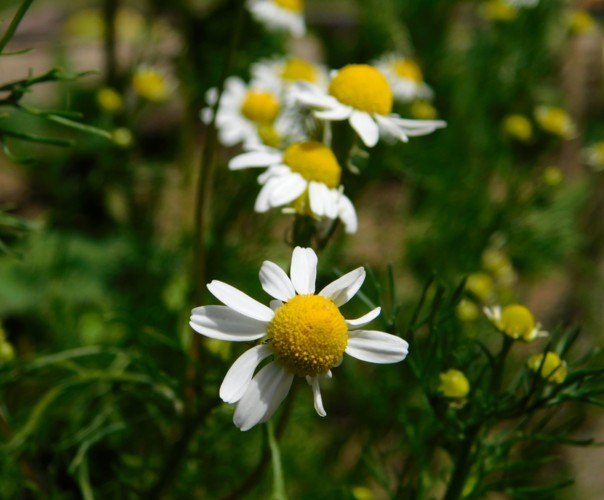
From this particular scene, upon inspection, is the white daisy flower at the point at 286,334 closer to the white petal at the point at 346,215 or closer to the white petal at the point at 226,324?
the white petal at the point at 226,324

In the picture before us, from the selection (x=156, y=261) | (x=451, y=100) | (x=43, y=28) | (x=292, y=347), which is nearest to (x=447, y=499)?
(x=292, y=347)

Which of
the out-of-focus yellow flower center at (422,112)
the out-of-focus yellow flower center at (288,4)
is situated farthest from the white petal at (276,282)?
the out-of-focus yellow flower center at (288,4)

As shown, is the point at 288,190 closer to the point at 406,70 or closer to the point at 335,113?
the point at 335,113

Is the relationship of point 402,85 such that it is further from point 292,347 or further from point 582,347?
point 292,347

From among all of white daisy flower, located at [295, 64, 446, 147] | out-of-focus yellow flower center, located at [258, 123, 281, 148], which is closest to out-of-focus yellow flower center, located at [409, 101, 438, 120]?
out-of-focus yellow flower center, located at [258, 123, 281, 148]

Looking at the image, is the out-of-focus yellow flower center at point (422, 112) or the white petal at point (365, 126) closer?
the white petal at point (365, 126)

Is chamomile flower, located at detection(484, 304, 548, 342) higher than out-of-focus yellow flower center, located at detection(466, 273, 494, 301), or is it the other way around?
chamomile flower, located at detection(484, 304, 548, 342)

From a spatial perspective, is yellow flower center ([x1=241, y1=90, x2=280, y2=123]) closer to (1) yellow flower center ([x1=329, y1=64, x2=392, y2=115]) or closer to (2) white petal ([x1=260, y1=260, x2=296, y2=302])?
(1) yellow flower center ([x1=329, y1=64, x2=392, y2=115])

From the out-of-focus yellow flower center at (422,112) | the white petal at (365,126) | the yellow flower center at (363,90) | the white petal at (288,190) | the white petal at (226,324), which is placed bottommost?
the out-of-focus yellow flower center at (422,112)
